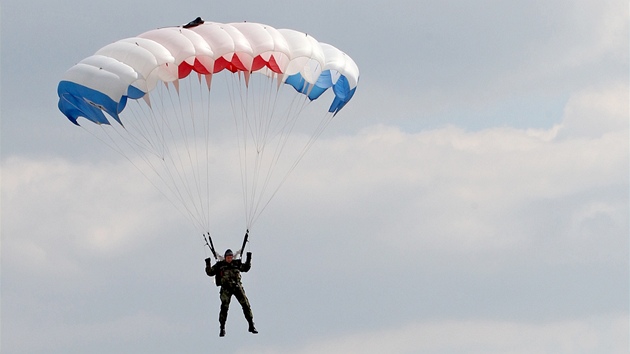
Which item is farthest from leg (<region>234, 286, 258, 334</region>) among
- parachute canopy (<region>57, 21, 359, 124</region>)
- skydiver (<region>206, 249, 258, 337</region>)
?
parachute canopy (<region>57, 21, 359, 124</region>)

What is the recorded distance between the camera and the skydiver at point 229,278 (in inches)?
2114

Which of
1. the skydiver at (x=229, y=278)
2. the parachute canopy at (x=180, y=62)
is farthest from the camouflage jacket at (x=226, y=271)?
the parachute canopy at (x=180, y=62)

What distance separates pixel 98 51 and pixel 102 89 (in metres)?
1.26

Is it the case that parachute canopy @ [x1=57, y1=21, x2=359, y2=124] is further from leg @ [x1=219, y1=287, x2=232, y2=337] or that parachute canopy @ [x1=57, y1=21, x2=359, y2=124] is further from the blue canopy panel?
leg @ [x1=219, y1=287, x2=232, y2=337]

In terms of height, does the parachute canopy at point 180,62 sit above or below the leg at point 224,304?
above

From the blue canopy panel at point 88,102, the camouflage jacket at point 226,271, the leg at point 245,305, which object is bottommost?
the leg at point 245,305

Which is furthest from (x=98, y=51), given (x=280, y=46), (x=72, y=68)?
(x=280, y=46)

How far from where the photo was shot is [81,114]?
54.8 metres

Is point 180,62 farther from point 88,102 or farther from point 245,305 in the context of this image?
point 245,305

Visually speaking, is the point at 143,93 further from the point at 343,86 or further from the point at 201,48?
the point at 343,86

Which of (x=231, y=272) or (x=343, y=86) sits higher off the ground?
(x=343, y=86)

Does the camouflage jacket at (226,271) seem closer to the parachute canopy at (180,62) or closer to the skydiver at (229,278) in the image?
the skydiver at (229,278)

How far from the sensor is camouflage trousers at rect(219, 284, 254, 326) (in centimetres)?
5391

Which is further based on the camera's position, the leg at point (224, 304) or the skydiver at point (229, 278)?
the leg at point (224, 304)
